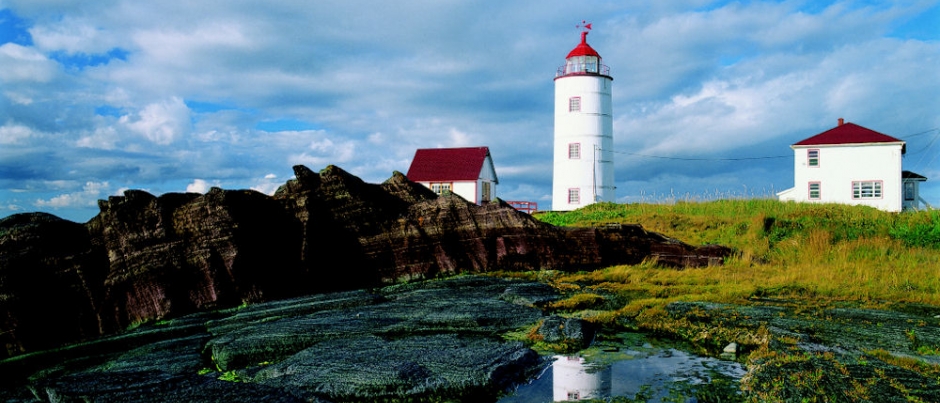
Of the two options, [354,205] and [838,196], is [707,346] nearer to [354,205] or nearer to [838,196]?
[354,205]

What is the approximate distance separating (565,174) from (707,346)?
106ft

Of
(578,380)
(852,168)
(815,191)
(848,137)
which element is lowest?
(578,380)

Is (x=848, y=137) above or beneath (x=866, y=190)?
above

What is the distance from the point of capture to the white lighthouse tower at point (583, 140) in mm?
38188

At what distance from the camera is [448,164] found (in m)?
43.5

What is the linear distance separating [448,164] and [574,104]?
9724mm

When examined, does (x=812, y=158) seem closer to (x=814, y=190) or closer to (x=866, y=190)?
(x=814, y=190)

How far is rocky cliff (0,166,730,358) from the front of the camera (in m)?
9.01

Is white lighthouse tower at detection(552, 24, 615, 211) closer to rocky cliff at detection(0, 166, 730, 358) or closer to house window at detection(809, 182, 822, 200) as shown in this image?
house window at detection(809, 182, 822, 200)

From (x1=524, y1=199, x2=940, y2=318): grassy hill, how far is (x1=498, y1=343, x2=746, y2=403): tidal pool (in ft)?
Answer: 6.64

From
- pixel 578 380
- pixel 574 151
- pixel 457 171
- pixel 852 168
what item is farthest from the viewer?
pixel 457 171

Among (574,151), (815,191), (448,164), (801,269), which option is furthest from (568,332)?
(448,164)

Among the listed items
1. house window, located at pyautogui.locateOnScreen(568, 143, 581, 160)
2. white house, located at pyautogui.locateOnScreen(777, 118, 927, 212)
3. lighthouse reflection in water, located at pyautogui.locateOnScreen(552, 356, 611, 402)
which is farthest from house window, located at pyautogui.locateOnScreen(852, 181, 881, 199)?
lighthouse reflection in water, located at pyautogui.locateOnScreen(552, 356, 611, 402)

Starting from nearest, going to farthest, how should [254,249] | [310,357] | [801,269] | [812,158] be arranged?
[310,357] → [254,249] → [801,269] → [812,158]
